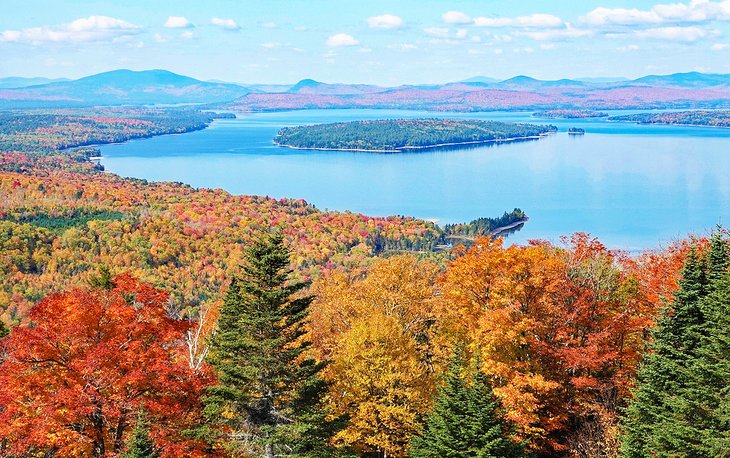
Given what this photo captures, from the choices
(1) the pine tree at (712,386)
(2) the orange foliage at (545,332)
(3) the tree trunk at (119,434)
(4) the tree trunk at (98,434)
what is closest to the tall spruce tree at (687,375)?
(1) the pine tree at (712,386)

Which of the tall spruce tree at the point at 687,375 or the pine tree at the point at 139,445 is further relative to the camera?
the tall spruce tree at the point at 687,375

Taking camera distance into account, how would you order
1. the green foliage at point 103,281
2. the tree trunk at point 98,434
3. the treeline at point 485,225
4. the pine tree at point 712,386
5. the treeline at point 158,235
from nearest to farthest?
the pine tree at point 712,386, the tree trunk at point 98,434, the green foliage at point 103,281, the treeline at point 158,235, the treeline at point 485,225

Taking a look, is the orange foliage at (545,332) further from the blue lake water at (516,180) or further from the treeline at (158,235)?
the blue lake water at (516,180)

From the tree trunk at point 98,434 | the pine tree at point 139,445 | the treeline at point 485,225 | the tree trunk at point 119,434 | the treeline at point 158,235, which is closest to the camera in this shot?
the pine tree at point 139,445

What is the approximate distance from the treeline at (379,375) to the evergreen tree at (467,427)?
4 centimetres

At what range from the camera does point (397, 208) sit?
11150cm

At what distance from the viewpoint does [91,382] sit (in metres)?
14.0

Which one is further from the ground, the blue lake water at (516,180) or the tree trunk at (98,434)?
the tree trunk at (98,434)

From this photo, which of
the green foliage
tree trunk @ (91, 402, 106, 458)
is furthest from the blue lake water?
tree trunk @ (91, 402, 106, 458)

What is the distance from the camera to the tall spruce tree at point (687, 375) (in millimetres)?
13539

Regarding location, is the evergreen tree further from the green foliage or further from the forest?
the green foliage

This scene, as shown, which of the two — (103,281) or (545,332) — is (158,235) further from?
(545,332)

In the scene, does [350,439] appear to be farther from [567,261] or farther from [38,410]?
[567,261]

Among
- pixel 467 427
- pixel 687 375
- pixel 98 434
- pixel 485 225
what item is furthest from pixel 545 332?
pixel 485 225
